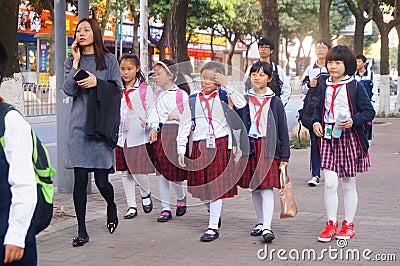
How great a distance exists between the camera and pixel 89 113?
6.14 m

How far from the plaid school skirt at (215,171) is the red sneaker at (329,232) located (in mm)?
895

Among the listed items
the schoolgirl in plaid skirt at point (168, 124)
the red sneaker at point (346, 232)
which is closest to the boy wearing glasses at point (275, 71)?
the schoolgirl in plaid skirt at point (168, 124)

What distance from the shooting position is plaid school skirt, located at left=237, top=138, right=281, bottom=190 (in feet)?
21.0

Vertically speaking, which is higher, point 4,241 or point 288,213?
point 4,241

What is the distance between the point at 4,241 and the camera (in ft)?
10.4

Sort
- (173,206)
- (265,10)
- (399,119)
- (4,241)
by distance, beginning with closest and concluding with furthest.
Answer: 1. (4,241)
2. (173,206)
3. (265,10)
4. (399,119)

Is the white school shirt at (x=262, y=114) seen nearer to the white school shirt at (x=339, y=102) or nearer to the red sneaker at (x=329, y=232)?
the white school shirt at (x=339, y=102)

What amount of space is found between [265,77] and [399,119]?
17194 millimetres

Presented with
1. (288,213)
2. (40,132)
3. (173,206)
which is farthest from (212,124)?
(40,132)

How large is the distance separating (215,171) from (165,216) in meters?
1.02

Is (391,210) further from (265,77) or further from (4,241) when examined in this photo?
(4,241)

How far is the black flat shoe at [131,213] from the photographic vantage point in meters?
7.40

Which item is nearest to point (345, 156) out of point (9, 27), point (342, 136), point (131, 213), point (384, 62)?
point (342, 136)

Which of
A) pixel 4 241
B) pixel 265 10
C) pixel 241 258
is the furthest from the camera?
pixel 265 10
